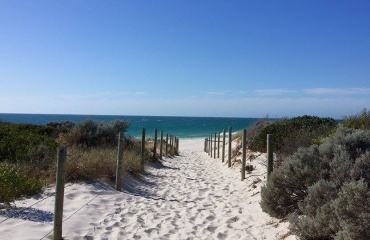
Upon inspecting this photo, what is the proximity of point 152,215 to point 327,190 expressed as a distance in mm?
3051

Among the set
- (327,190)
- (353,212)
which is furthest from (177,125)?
(353,212)

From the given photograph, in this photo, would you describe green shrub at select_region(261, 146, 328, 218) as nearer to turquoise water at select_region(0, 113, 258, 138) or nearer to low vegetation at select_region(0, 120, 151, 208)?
low vegetation at select_region(0, 120, 151, 208)

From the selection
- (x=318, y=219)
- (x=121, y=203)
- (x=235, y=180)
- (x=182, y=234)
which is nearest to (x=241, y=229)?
(x=182, y=234)

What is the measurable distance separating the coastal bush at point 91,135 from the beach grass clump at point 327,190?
877 centimetres

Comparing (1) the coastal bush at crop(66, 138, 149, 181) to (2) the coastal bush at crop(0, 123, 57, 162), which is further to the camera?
(2) the coastal bush at crop(0, 123, 57, 162)

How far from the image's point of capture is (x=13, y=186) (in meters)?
6.70

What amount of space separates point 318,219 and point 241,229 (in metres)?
1.64

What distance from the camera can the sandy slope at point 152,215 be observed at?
5.44 metres

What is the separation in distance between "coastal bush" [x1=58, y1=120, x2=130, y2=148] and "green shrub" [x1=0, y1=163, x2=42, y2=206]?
587cm

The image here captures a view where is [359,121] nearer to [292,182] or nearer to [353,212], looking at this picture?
[292,182]

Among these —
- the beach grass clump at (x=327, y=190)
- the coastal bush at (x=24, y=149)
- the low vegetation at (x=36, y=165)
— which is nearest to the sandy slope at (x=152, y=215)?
the low vegetation at (x=36, y=165)

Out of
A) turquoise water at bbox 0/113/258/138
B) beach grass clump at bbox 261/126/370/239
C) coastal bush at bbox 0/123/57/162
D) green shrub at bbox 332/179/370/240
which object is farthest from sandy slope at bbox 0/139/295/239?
turquoise water at bbox 0/113/258/138

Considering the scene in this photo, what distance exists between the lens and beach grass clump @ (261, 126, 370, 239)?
4.05m

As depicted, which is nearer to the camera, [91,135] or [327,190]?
[327,190]
